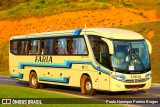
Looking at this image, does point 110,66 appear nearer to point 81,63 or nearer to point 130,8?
point 81,63

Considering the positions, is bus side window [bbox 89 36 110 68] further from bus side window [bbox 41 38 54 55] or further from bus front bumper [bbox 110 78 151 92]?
bus side window [bbox 41 38 54 55]

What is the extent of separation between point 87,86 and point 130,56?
2.69 meters

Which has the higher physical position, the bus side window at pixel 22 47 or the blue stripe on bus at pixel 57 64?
the bus side window at pixel 22 47

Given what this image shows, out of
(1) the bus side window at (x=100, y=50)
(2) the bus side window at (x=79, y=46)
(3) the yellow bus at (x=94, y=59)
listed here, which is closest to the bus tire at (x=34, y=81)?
(3) the yellow bus at (x=94, y=59)

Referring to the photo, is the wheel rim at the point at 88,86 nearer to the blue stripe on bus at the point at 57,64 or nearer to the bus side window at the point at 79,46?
the blue stripe on bus at the point at 57,64

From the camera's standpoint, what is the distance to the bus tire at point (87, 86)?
21.8 m

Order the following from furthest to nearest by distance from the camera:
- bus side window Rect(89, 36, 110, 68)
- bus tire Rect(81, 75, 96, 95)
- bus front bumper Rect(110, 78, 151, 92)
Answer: bus tire Rect(81, 75, 96, 95)
bus side window Rect(89, 36, 110, 68)
bus front bumper Rect(110, 78, 151, 92)

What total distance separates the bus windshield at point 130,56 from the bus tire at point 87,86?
1.91m

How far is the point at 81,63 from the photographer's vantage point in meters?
22.4

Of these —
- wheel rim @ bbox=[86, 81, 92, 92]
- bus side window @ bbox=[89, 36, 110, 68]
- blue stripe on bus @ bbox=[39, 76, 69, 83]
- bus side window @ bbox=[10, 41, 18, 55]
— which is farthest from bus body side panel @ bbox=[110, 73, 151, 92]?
bus side window @ bbox=[10, 41, 18, 55]

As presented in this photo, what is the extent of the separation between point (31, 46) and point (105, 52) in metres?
7.21

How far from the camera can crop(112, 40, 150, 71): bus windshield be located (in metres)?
20.6

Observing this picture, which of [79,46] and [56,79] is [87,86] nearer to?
[79,46]

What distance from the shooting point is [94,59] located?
846 inches
